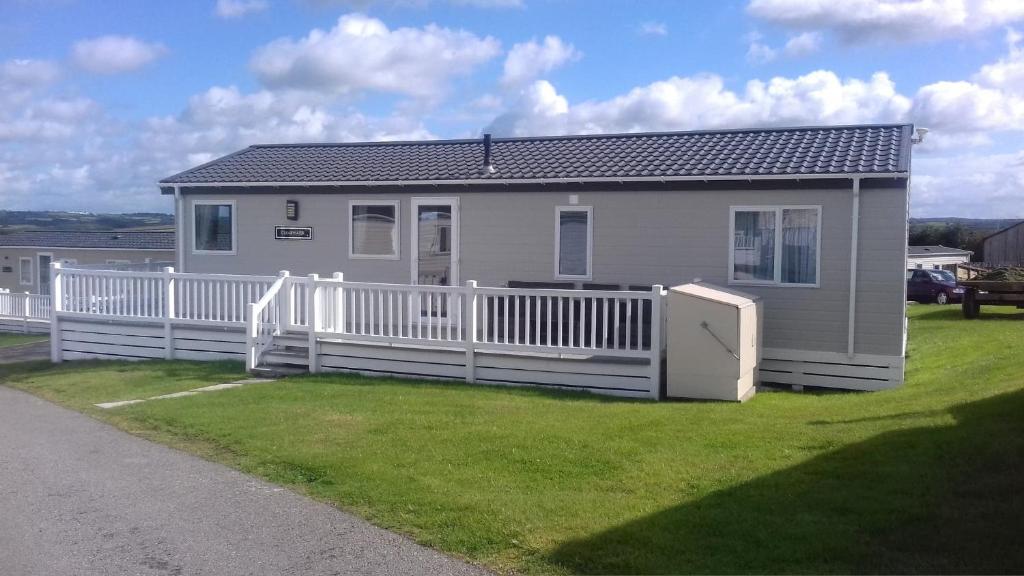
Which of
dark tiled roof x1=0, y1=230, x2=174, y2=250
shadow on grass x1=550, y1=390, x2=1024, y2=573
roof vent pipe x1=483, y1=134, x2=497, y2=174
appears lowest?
shadow on grass x1=550, y1=390, x2=1024, y2=573

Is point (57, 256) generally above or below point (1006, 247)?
below

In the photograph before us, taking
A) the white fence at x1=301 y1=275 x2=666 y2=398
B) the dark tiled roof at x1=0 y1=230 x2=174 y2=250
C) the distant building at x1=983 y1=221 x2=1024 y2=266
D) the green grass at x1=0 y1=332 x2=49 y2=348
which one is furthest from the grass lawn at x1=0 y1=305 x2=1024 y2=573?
the distant building at x1=983 y1=221 x2=1024 y2=266

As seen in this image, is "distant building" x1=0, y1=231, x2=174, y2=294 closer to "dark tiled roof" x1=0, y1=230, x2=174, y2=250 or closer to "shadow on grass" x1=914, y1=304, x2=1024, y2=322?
"dark tiled roof" x1=0, y1=230, x2=174, y2=250

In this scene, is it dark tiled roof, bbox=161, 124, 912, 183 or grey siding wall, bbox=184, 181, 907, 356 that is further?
dark tiled roof, bbox=161, 124, 912, 183

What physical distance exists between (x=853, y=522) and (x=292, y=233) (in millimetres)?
12004

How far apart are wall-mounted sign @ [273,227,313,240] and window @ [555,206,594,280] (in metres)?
4.41

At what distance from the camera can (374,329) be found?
13.0 m

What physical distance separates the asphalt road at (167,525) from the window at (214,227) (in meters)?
8.23

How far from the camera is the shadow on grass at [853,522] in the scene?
16.1 ft

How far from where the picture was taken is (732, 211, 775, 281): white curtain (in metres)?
12.7

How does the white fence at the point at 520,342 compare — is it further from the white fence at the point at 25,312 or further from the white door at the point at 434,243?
the white fence at the point at 25,312

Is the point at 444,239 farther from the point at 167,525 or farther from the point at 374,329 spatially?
the point at 167,525

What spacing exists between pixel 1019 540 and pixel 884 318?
7.47m

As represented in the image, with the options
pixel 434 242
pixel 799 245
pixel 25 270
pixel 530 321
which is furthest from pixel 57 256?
pixel 799 245
